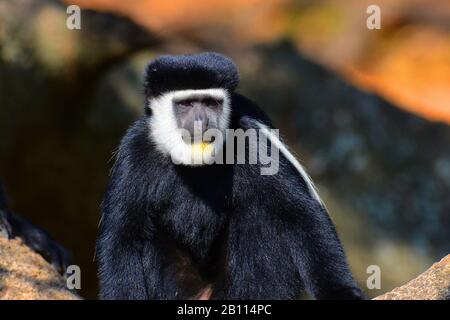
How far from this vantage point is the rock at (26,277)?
14.1ft

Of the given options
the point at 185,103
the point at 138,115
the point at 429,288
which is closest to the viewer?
the point at 429,288

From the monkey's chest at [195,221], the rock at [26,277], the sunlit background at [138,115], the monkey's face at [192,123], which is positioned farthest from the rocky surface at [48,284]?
the sunlit background at [138,115]

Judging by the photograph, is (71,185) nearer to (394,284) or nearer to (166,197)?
(394,284)

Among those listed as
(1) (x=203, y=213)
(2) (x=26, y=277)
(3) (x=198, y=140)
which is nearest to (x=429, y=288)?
(1) (x=203, y=213)

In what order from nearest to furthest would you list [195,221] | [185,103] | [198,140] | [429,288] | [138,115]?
1. [429,288]
2. [198,140]
3. [185,103]
4. [195,221]
5. [138,115]

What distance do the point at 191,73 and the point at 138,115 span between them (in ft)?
15.2

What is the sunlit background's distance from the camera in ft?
29.5

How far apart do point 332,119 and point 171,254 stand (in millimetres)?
5127

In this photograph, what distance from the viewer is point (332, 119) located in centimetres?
973

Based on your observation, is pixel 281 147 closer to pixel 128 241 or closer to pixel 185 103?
pixel 185 103

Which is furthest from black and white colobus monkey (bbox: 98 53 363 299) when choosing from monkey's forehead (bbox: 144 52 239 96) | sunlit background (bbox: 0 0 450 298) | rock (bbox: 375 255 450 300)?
sunlit background (bbox: 0 0 450 298)

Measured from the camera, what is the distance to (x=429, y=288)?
4340 millimetres

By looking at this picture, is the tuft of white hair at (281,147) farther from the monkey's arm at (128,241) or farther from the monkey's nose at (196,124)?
the monkey's arm at (128,241)

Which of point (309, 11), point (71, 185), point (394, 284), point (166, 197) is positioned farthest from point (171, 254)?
point (309, 11)
